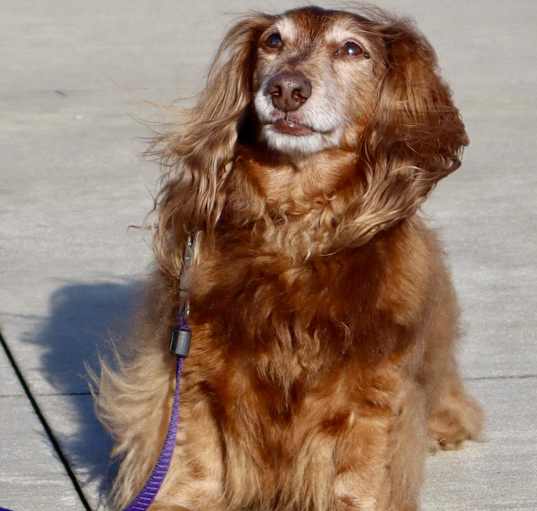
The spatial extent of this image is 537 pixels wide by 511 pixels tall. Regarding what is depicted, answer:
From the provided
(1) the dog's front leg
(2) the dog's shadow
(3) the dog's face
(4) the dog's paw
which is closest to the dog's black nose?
(3) the dog's face

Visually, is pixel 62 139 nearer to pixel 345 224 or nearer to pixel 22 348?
pixel 22 348

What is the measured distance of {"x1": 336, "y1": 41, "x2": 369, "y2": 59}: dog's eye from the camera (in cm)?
404

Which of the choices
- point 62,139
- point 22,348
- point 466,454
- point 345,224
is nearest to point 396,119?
point 345,224

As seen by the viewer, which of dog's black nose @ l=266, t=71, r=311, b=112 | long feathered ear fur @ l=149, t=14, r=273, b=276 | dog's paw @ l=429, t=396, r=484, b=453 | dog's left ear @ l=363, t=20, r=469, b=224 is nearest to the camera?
dog's black nose @ l=266, t=71, r=311, b=112

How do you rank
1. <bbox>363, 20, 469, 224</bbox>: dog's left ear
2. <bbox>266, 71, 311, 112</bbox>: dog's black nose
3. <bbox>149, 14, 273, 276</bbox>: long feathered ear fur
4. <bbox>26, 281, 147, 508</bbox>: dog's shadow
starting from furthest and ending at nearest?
<bbox>26, 281, 147, 508</bbox>: dog's shadow
<bbox>149, 14, 273, 276</bbox>: long feathered ear fur
<bbox>363, 20, 469, 224</bbox>: dog's left ear
<bbox>266, 71, 311, 112</bbox>: dog's black nose

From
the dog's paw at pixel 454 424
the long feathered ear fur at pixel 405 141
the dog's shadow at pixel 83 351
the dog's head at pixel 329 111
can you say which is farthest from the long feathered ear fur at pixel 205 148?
the dog's paw at pixel 454 424

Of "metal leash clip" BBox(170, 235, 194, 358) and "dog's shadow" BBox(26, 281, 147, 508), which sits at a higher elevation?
"metal leash clip" BBox(170, 235, 194, 358)

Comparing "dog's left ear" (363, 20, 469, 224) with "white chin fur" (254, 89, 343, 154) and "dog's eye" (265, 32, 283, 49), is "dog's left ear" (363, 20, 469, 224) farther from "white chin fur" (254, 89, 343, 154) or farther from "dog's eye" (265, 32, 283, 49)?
"dog's eye" (265, 32, 283, 49)

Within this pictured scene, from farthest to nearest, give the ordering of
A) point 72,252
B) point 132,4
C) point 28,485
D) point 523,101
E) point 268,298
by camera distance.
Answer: point 132,4 < point 523,101 < point 72,252 < point 28,485 < point 268,298

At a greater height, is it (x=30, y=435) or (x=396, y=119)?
(x=396, y=119)

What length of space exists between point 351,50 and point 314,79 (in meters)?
0.20

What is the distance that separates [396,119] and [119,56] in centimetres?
774

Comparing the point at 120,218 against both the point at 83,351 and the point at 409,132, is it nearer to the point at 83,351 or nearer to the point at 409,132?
the point at 83,351

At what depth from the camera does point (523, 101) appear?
32.8 ft
